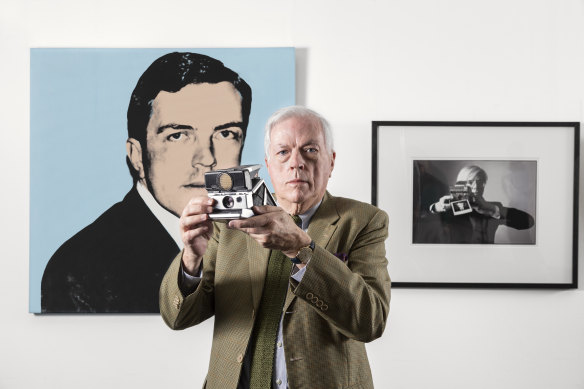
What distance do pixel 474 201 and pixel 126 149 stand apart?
148 centimetres

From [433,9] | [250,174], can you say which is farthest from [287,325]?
[433,9]

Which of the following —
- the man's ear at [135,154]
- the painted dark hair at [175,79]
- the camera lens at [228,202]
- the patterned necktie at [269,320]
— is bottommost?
the patterned necktie at [269,320]

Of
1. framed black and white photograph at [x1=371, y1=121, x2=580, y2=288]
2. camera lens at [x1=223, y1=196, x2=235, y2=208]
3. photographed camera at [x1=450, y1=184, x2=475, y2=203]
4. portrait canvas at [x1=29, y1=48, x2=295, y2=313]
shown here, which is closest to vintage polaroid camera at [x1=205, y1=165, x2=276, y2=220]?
camera lens at [x1=223, y1=196, x2=235, y2=208]

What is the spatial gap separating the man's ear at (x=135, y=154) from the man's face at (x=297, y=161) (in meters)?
0.98

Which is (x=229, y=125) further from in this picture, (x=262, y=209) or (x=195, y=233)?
(x=262, y=209)

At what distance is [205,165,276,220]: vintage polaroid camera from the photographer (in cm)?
109

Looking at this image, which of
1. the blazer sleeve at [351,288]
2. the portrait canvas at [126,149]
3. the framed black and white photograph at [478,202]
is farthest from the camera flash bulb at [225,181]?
the framed black and white photograph at [478,202]

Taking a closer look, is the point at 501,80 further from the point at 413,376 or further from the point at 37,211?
the point at 37,211

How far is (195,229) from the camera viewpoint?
1.20 metres

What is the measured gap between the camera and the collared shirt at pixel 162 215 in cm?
218

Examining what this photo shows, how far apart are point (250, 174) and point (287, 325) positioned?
39 cm

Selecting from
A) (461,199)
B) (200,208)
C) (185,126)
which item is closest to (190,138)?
(185,126)

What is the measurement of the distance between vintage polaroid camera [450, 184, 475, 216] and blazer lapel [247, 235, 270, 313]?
3.71ft

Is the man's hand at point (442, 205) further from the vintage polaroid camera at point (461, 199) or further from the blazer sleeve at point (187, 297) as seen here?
the blazer sleeve at point (187, 297)
